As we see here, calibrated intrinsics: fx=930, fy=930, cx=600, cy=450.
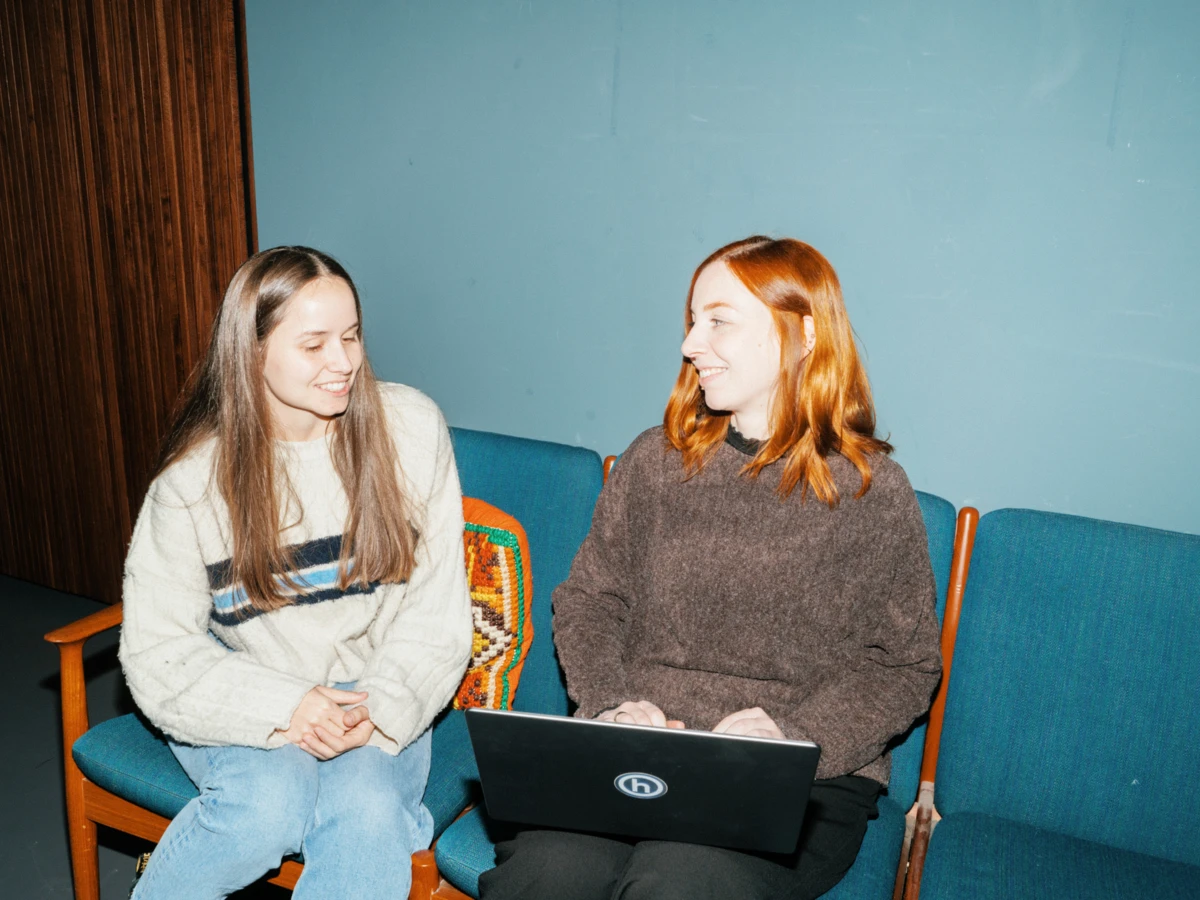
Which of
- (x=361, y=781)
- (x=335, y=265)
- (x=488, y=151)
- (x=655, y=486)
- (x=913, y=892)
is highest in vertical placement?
(x=488, y=151)

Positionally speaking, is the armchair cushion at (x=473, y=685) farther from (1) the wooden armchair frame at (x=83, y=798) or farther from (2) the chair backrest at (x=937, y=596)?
(2) the chair backrest at (x=937, y=596)

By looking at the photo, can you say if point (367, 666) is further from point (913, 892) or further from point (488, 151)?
point (488, 151)

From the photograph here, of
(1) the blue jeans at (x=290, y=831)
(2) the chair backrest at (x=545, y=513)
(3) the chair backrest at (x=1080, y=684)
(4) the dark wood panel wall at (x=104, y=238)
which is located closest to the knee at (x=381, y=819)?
(1) the blue jeans at (x=290, y=831)

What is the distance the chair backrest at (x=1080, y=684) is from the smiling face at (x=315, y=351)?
3.78 ft

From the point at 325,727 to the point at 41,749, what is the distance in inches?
54.4

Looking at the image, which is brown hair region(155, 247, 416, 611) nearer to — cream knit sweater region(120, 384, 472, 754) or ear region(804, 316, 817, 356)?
cream knit sweater region(120, 384, 472, 754)

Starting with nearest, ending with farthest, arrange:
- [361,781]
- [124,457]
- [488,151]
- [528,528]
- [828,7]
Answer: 1. [361,781]
2. [828,7]
3. [528,528]
4. [488,151]
5. [124,457]

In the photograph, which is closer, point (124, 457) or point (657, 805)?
point (657, 805)

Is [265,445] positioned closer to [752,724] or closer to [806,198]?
[752,724]

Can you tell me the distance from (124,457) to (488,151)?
1614mm

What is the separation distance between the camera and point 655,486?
1.58 meters

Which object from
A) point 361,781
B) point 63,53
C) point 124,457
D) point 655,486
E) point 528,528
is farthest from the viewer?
point 124,457

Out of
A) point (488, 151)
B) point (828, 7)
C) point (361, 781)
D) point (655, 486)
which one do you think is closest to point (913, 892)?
point (655, 486)

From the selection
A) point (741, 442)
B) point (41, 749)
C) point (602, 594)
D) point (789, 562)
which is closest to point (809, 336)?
point (741, 442)
